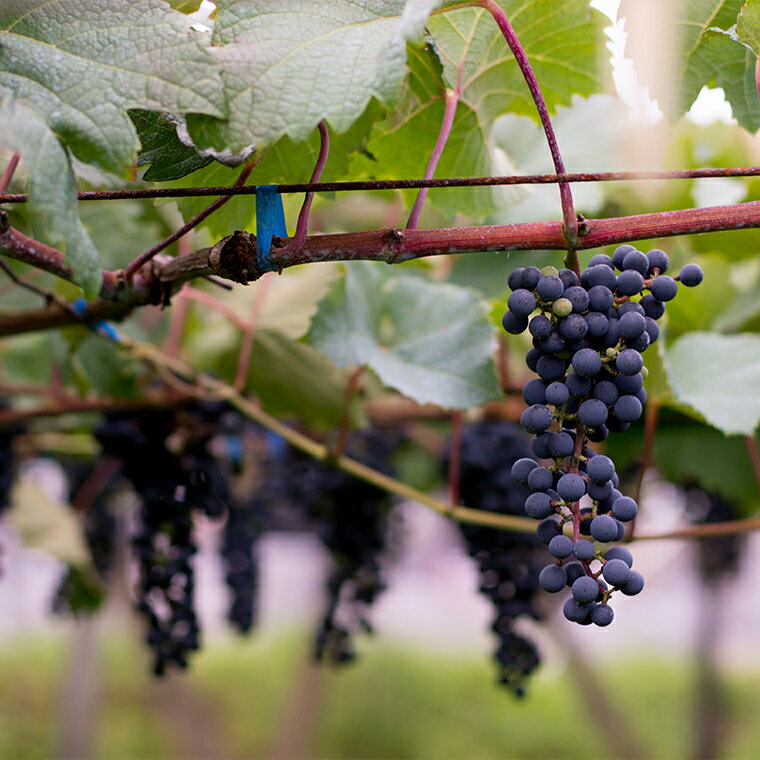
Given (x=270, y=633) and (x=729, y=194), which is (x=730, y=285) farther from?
(x=270, y=633)

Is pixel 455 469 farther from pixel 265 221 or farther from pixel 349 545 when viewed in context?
pixel 265 221

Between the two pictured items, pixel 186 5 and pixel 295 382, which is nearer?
pixel 186 5

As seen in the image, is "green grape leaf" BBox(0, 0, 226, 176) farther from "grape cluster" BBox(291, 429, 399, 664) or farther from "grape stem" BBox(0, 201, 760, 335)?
"grape cluster" BBox(291, 429, 399, 664)

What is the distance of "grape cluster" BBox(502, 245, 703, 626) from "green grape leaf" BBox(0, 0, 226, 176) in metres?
0.25

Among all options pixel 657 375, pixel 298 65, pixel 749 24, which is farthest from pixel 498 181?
pixel 657 375

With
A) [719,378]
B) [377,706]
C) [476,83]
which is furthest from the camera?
[377,706]

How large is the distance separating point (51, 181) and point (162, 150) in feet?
0.49

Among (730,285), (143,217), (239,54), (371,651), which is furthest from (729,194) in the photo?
(371,651)

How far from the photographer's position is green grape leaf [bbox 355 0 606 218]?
75 centimetres

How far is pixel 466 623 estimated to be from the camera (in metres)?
8.02

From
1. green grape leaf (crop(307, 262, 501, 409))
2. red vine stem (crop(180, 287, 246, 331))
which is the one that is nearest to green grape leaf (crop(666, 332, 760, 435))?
green grape leaf (crop(307, 262, 501, 409))

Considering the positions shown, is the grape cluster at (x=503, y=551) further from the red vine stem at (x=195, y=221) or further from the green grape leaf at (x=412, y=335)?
the red vine stem at (x=195, y=221)

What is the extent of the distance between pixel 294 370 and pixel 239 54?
2.66 ft

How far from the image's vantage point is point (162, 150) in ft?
2.20
